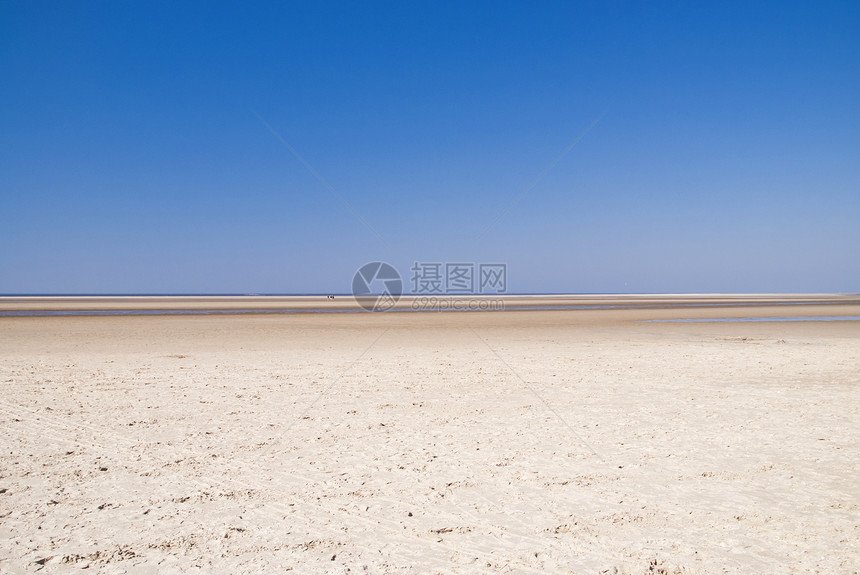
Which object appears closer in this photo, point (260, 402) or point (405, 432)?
point (405, 432)

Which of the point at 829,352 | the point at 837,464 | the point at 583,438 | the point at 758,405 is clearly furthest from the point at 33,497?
the point at 829,352

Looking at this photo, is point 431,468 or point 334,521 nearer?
point 334,521

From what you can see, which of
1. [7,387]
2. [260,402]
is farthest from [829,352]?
→ [7,387]

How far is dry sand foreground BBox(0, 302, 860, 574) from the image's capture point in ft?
12.3

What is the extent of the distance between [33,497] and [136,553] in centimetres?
172

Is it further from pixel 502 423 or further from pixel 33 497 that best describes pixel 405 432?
pixel 33 497

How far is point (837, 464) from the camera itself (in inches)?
218

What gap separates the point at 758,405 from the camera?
819 cm

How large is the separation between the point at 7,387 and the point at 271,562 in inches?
348

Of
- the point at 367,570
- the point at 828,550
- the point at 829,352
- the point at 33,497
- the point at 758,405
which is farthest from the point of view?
the point at 829,352

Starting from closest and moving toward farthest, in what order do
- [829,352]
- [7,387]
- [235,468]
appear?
[235,468], [7,387], [829,352]

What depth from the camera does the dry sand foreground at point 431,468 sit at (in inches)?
147

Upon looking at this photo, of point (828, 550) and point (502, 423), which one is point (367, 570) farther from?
point (502, 423)

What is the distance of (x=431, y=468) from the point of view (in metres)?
5.47
